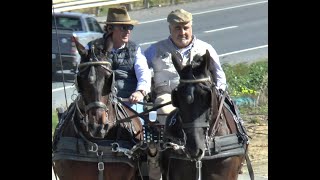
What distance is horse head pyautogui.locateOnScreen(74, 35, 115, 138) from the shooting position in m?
7.10

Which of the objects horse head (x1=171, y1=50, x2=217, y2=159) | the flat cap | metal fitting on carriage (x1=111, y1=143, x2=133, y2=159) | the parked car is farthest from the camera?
the parked car

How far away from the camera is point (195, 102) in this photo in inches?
277

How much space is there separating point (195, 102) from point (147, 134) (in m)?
1.14

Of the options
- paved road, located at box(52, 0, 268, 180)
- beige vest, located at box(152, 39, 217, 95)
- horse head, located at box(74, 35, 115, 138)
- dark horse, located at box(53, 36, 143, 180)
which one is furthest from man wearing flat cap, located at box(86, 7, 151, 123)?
paved road, located at box(52, 0, 268, 180)

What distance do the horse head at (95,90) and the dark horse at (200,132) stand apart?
2.02ft

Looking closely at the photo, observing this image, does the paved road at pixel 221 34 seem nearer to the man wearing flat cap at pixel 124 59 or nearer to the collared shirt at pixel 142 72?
the man wearing flat cap at pixel 124 59

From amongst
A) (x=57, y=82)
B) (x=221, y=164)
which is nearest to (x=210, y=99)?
(x=221, y=164)

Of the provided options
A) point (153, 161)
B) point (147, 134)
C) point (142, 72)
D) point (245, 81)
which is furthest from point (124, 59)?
point (245, 81)

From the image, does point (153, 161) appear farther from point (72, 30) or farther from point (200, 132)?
point (72, 30)

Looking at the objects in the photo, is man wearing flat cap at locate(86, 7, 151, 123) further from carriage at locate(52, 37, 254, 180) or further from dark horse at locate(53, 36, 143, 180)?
dark horse at locate(53, 36, 143, 180)
